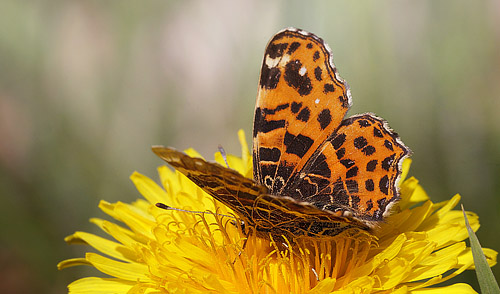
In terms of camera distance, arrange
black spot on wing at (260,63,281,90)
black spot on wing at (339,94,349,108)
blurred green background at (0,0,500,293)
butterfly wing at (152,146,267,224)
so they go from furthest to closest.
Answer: blurred green background at (0,0,500,293) → black spot on wing at (260,63,281,90) → black spot on wing at (339,94,349,108) → butterfly wing at (152,146,267,224)

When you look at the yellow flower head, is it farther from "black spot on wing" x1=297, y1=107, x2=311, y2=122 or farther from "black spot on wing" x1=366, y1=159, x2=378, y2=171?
"black spot on wing" x1=297, y1=107, x2=311, y2=122

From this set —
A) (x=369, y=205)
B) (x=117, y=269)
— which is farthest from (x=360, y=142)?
(x=117, y=269)

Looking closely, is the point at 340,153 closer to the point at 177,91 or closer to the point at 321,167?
the point at 321,167

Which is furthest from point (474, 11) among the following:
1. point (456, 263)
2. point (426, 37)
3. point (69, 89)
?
point (69, 89)

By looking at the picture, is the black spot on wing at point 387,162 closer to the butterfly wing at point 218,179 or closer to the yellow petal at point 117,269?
the butterfly wing at point 218,179

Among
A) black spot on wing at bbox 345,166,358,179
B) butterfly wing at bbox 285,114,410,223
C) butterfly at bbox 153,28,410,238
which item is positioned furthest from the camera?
black spot on wing at bbox 345,166,358,179

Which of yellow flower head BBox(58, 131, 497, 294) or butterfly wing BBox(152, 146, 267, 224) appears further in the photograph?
yellow flower head BBox(58, 131, 497, 294)

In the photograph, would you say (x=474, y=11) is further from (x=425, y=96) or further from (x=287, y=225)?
(x=287, y=225)

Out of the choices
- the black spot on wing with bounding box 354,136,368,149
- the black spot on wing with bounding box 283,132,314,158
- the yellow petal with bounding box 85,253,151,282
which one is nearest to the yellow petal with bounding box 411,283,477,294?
the black spot on wing with bounding box 354,136,368,149
